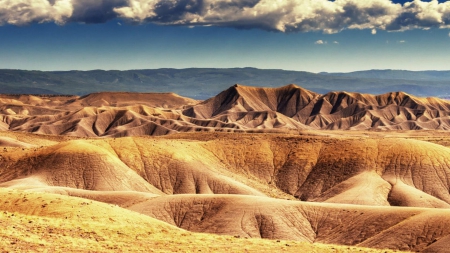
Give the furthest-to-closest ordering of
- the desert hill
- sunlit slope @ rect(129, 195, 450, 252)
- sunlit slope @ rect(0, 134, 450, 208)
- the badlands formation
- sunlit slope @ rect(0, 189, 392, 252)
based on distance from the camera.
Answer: sunlit slope @ rect(0, 134, 450, 208) → the desert hill → sunlit slope @ rect(129, 195, 450, 252) → the badlands formation → sunlit slope @ rect(0, 189, 392, 252)

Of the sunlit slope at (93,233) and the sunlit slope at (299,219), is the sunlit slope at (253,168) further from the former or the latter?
the sunlit slope at (93,233)

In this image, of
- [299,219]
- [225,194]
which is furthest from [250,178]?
[299,219]

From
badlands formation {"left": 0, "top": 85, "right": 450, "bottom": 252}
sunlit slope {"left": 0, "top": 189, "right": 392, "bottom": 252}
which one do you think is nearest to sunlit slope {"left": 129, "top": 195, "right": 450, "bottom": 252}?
badlands formation {"left": 0, "top": 85, "right": 450, "bottom": 252}

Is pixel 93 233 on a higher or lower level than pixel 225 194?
higher

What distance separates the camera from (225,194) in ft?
262

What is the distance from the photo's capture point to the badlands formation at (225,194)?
42.2 meters

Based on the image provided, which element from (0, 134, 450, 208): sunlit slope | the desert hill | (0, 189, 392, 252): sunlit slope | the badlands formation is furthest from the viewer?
(0, 134, 450, 208): sunlit slope

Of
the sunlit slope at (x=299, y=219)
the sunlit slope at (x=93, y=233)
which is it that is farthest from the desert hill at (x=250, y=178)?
the sunlit slope at (x=93, y=233)

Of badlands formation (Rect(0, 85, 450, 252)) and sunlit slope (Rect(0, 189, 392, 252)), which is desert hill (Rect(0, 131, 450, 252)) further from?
sunlit slope (Rect(0, 189, 392, 252))

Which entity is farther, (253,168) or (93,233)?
(253,168)

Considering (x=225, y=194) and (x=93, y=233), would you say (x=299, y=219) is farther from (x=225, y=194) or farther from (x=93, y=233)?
(x=93, y=233)

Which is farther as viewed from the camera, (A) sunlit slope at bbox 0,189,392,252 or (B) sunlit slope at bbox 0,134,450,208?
(B) sunlit slope at bbox 0,134,450,208

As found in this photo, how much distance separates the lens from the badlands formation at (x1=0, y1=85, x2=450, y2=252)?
1661 inches

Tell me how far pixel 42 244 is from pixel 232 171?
274 feet
